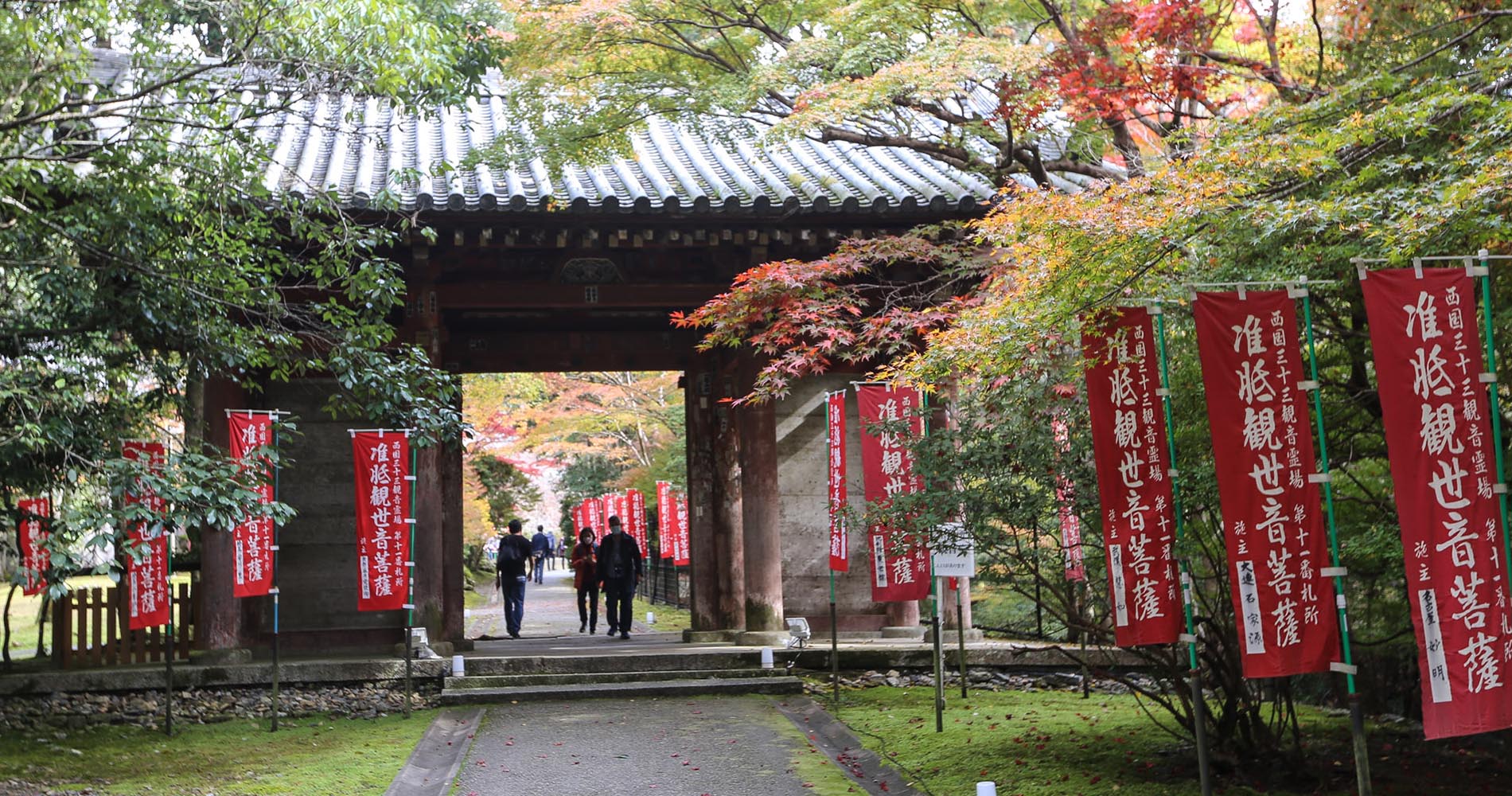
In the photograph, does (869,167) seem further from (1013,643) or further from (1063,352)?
(1063,352)

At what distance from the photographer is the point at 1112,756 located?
8195mm

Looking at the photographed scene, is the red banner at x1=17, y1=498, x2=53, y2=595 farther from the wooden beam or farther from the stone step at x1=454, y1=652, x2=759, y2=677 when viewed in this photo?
the wooden beam

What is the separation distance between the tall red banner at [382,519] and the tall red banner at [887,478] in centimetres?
413

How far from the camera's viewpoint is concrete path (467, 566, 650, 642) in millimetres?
19594

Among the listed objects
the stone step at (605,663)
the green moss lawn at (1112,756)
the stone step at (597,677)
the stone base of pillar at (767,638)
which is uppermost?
the stone base of pillar at (767,638)

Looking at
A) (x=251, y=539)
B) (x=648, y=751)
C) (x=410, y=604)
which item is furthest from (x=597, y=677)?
(x=251, y=539)

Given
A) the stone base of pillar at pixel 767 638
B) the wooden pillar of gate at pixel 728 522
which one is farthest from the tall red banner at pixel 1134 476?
the wooden pillar of gate at pixel 728 522

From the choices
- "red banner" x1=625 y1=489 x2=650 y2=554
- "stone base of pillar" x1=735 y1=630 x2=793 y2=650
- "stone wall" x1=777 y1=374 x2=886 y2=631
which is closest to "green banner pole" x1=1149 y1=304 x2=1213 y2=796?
"stone base of pillar" x1=735 y1=630 x2=793 y2=650

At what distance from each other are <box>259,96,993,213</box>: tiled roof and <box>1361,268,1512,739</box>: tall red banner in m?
5.77

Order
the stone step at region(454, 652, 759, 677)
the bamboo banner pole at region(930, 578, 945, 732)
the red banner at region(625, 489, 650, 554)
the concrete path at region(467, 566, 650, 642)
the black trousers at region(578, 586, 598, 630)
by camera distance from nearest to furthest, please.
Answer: the bamboo banner pole at region(930, 578, 945, 732) < the stone step at region(454, 652, 759, 677) < the black trousers at region(578, 586, 598, 630) < the concrete path at region(467, 566, 650, 642) < the red banner at region(625, 489, 650, 554)

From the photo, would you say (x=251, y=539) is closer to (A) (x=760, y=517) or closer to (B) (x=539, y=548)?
(A) (x=760, y=517)

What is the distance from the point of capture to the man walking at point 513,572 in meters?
17.4

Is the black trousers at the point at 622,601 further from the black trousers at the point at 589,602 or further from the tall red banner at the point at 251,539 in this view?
the tall red banner at the point at 251,539

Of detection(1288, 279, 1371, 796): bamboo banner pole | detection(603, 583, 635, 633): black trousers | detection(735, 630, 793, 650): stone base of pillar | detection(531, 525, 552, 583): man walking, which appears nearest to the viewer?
detection(1288, 279, 1371, 796): bamboo banner pole
